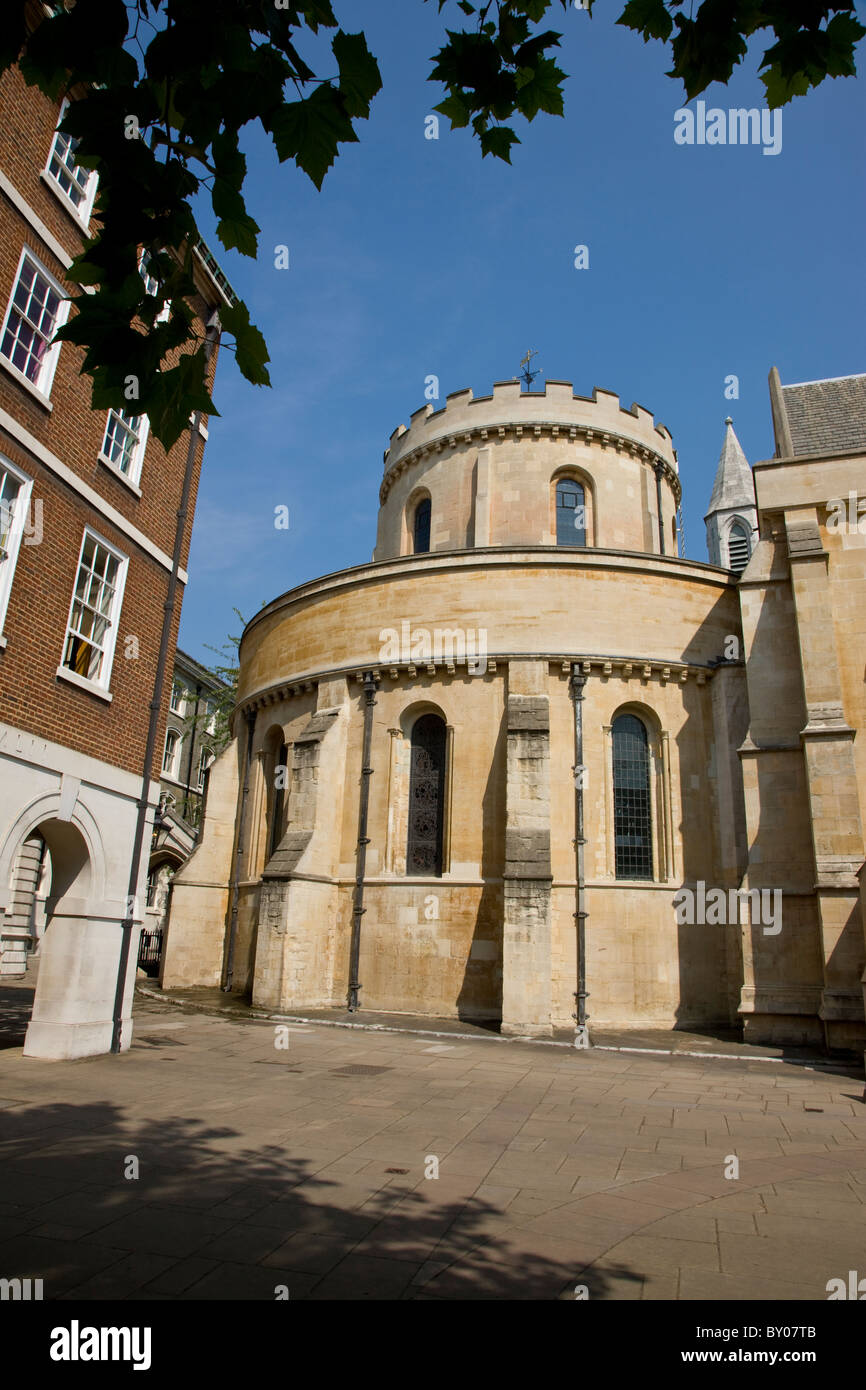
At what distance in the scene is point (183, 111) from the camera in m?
3.52

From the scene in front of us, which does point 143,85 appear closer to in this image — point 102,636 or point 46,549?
point 46,549

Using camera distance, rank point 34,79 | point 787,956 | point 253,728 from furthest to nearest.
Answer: point 253,728
point 787,956
point 34,79

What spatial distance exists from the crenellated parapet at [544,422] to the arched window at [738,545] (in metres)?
22.7

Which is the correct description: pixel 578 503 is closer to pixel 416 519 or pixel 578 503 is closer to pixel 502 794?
pixel 416 519

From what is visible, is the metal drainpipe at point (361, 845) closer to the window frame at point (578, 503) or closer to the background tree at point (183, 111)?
the window frame at point (578, 503)

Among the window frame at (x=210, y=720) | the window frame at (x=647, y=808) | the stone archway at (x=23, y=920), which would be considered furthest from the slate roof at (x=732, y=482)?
the stone archway at (x=23, y=920)

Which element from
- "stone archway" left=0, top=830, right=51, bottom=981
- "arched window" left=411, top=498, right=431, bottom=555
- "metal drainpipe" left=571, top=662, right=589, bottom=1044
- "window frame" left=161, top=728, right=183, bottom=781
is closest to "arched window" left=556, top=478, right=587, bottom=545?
"arched window" left=411, top=498, right=431, bottom=555

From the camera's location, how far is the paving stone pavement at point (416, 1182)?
4324 mm

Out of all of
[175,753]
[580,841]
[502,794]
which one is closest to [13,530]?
[502,794]

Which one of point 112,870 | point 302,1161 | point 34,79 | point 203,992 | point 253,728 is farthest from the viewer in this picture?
point 253,728
